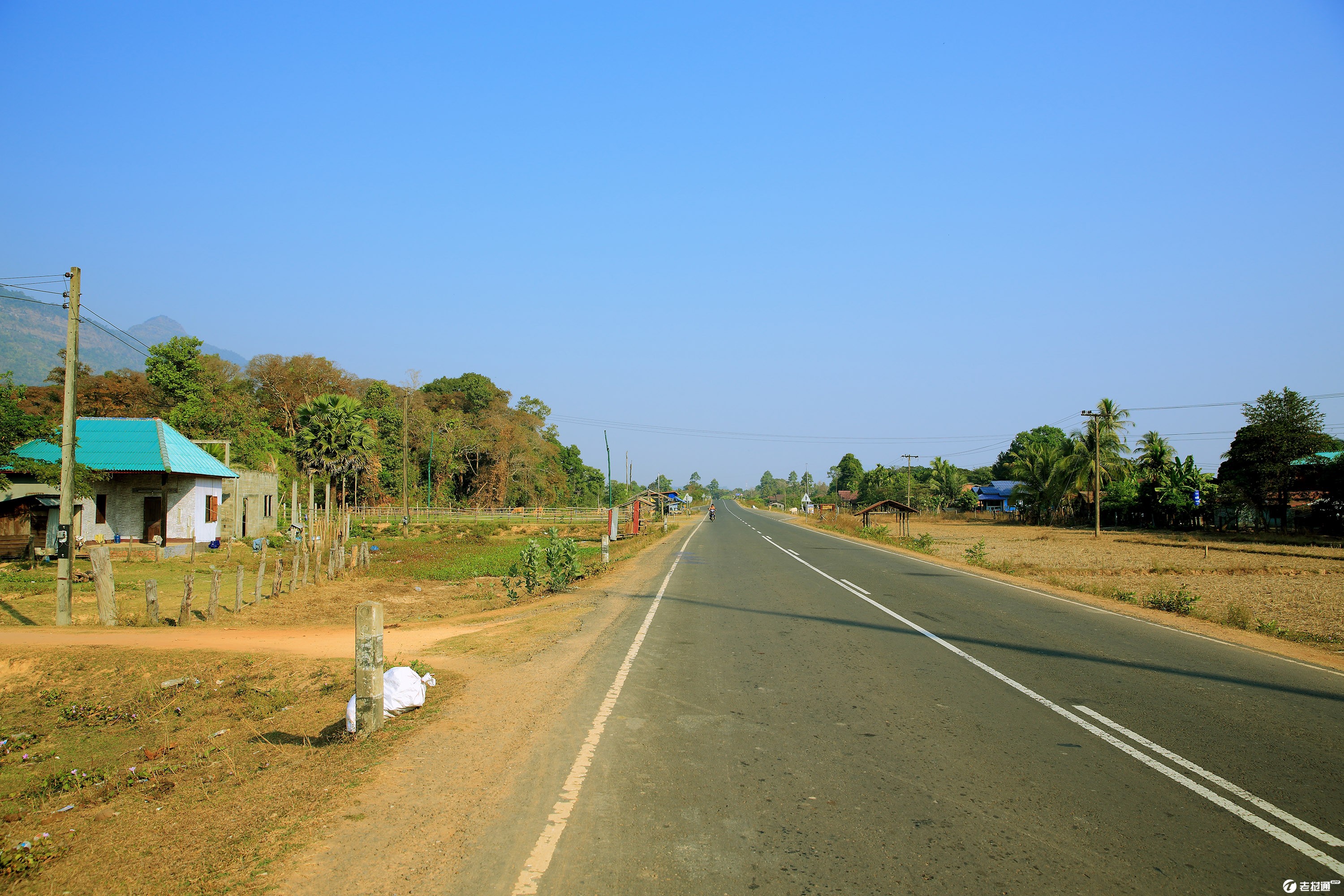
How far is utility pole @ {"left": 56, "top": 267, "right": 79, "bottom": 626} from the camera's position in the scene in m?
14.0

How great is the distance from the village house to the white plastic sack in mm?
27294

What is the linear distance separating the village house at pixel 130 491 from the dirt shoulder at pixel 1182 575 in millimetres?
31781

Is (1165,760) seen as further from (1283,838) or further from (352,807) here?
(352,807)

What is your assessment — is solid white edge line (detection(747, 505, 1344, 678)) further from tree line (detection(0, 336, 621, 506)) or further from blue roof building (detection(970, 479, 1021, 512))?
blue roof building (detection(970, 479, 1021, 512))

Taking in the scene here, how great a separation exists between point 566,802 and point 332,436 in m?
42.4

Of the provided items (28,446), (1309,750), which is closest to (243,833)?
(1309,750)

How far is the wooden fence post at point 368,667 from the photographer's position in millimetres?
6605

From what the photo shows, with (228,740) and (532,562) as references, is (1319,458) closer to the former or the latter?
(532,562)

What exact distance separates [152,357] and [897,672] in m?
60.8

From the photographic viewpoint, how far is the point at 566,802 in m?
4.98

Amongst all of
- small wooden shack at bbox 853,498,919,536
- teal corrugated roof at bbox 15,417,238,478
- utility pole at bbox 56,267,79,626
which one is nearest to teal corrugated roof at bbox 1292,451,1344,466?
small wooden shack at bbox 853,498,919,536

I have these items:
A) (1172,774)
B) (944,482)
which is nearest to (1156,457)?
(944,482)

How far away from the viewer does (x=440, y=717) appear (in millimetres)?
7219

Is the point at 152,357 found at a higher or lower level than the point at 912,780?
higher
